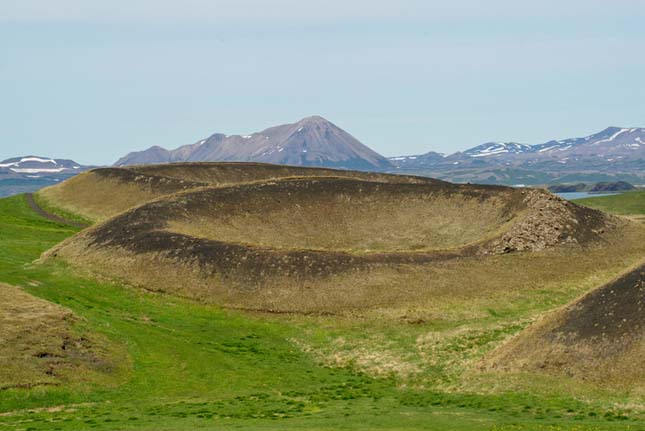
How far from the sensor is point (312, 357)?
64375 millimetres

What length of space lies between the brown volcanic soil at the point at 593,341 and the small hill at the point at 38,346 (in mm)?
28008

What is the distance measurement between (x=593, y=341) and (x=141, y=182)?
9655 cm

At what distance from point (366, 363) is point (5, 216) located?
85.5 meters

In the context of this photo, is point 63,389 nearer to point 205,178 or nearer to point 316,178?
point 316,178

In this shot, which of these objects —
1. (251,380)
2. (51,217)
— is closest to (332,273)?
(251,380)

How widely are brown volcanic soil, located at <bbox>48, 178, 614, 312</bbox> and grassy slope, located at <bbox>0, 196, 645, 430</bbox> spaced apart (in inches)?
143

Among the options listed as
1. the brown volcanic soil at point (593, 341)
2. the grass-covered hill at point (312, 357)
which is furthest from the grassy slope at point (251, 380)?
the brown volcanic soil at point (593, 341)

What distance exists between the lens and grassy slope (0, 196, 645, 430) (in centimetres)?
4416

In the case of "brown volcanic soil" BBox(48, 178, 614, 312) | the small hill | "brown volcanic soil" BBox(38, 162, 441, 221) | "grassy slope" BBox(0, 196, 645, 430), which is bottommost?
"grassy slope" BBox(0, 196, 645, 430)

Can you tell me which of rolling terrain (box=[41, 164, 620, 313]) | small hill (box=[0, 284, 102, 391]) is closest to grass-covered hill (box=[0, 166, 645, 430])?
small hill (box=[0, 284, 102, 391])

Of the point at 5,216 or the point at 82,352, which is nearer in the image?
the point at 82,352

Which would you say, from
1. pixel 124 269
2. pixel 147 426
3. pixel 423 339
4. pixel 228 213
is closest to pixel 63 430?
pixel 147 426

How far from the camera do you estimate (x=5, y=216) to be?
425ft

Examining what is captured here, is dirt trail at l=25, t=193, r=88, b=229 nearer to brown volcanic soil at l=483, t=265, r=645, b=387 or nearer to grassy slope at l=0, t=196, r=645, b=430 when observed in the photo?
grassy slope at l=0, t=196, r=645, b=430
